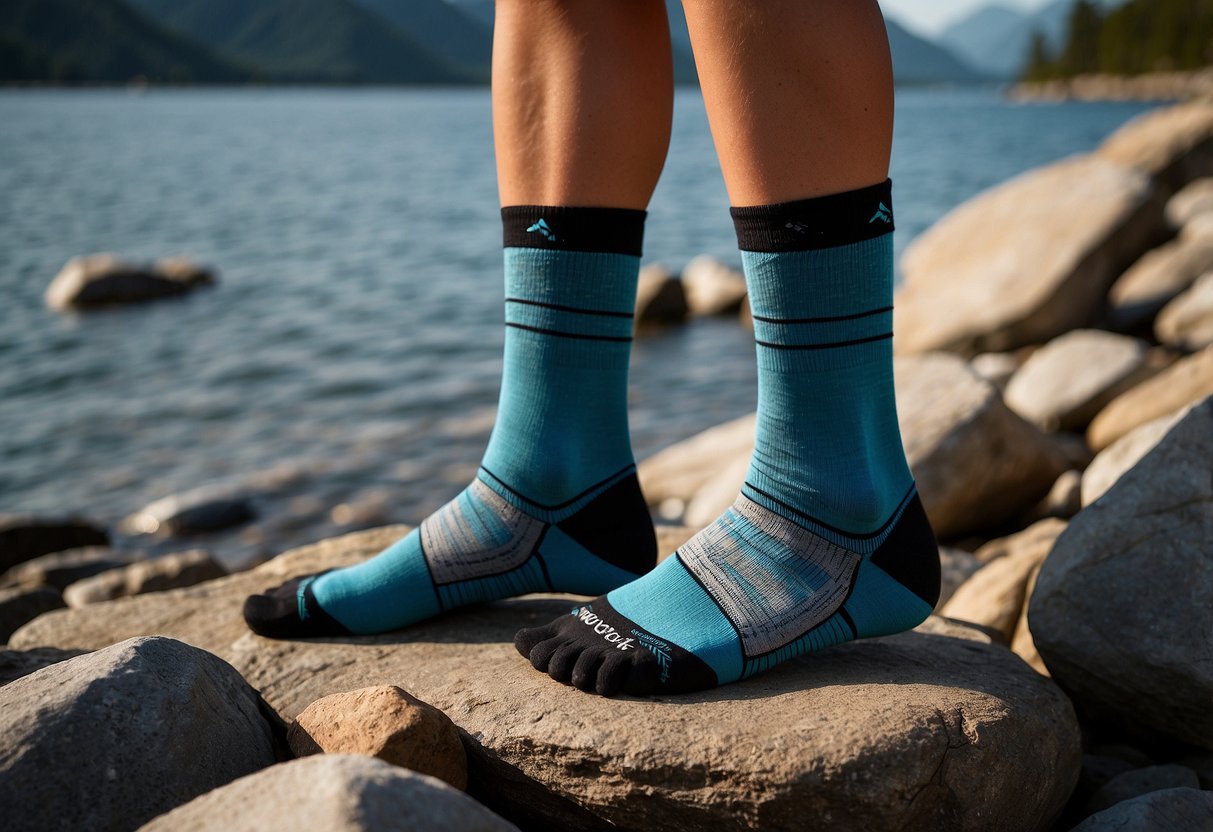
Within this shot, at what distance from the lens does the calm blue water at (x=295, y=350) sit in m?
4.60

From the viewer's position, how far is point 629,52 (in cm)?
156

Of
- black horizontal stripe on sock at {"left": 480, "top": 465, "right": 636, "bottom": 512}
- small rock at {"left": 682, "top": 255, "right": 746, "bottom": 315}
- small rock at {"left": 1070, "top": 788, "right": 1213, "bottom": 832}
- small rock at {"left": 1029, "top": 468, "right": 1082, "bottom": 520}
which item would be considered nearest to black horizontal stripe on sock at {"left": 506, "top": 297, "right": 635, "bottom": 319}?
black horizontal stripe on sock at {"left": 480, "top": 465, "right": 636, "bottom": 512}

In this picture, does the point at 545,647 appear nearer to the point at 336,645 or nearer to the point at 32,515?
the point at 336,645

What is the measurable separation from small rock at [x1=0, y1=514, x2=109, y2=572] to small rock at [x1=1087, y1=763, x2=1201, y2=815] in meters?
3.50

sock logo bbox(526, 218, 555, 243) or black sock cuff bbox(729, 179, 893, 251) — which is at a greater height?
black sock cuff bbox(729, 179, 893, 251)

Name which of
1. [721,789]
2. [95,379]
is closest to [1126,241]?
[721,789]

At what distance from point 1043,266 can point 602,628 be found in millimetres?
4619

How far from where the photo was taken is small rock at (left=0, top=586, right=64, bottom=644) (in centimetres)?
251

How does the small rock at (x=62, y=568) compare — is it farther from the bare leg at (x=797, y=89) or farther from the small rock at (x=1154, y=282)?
the small rock at (x=1154, y=282)

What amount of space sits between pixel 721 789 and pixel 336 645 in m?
0.70

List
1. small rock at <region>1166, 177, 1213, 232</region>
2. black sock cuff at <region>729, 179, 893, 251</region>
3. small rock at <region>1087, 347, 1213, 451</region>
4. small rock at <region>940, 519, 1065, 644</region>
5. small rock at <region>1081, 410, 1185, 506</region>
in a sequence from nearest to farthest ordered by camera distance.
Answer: black sock cuff at <region>729, 179, 893, 251</region>, small rock at <region>940, 519, 1065, 644</region>, small rock at <region>1081, 410, 1185, 506</region>, small rock at <region>1087, 347, 1213, 451</region>, small rock at <region>1166, 177, 1213, 232</region>

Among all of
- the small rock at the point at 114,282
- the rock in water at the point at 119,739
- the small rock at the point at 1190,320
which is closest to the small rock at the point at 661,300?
the small rock at the point at 1190,320

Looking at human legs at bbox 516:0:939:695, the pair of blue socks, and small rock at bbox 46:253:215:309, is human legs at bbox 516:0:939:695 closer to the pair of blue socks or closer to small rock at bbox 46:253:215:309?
the pair of blue socks

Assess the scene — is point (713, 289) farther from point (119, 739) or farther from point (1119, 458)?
point (119, 739)
